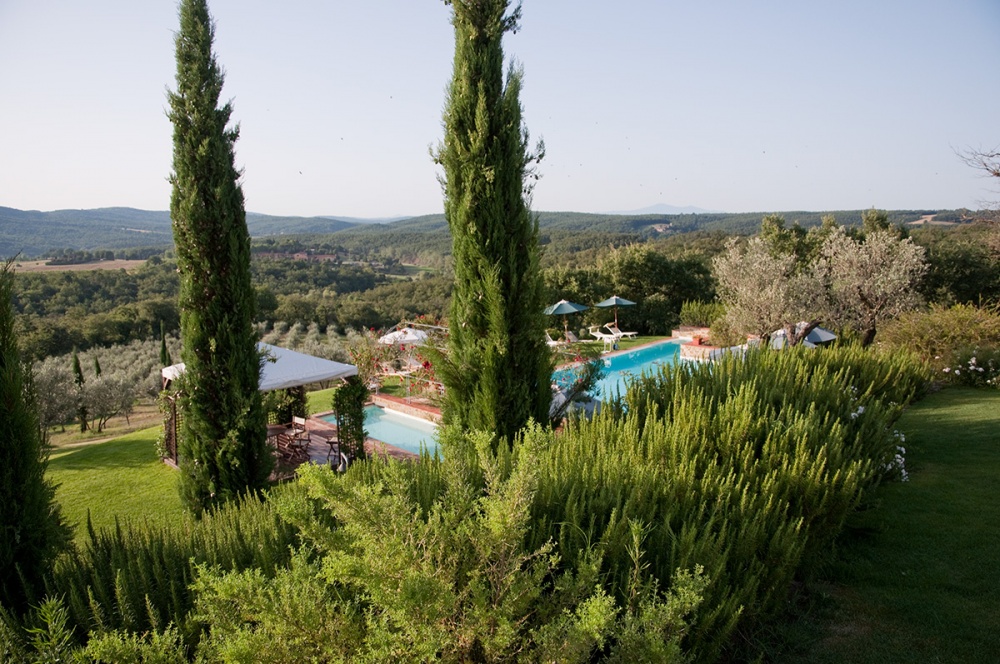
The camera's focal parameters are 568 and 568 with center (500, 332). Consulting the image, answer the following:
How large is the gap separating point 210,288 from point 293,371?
2640mm

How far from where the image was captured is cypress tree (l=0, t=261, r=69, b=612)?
333cm

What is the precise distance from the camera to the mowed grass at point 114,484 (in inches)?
269

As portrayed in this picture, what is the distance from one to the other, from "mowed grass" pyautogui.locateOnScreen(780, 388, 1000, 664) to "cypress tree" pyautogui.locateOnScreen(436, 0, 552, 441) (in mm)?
3186

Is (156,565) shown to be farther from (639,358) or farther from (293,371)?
(639,358)

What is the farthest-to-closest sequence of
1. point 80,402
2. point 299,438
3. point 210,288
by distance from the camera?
point 80,402, point 299,438, point 210,288

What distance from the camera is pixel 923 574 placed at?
159 inches

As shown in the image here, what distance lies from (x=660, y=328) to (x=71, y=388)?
21443 mm

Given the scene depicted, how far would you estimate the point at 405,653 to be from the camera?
1.65 meters

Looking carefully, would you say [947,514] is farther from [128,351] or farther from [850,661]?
[128,351]

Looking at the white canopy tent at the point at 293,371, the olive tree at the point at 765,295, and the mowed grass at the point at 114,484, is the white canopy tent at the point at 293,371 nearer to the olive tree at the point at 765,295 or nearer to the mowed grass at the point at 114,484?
the mowed grass at the point at 114,484

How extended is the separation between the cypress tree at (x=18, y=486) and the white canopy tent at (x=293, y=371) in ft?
15.0

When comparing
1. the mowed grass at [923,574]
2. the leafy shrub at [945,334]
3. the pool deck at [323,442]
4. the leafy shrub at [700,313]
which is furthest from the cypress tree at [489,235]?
the leafy shrub at [700,313]

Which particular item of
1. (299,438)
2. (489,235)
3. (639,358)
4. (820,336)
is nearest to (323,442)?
(299,438)

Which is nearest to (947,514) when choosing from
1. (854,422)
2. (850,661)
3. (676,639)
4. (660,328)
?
(854,422)
